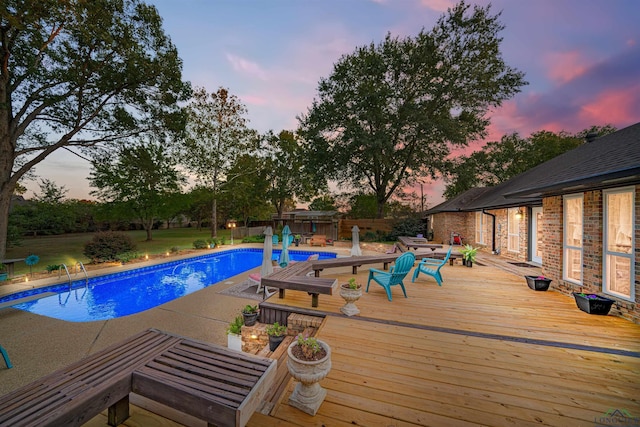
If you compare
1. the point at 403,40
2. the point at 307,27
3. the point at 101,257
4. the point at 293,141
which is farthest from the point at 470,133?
the point at 101,257

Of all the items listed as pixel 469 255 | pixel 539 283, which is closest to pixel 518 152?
pixel 469 255

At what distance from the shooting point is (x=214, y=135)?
19.8m

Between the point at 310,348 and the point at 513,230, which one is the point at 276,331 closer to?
the point at 310,348

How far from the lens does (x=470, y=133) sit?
712 inches

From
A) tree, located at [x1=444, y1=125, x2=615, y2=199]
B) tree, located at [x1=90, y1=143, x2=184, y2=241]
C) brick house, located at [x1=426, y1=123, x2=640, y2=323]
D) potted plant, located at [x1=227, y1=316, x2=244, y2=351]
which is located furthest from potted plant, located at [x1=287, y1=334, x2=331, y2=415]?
tree, located at [x1=444, y1=125, x2=615, y2=199]

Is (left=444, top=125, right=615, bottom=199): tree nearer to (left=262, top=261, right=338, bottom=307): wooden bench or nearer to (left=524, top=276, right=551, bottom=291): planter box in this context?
(left=524, top=276, right=551, bottom=291): planter box

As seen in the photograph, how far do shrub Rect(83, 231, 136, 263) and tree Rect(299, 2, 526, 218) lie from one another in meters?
13.6

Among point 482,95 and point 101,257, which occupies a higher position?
point 482,95

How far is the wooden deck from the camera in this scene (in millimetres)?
1960

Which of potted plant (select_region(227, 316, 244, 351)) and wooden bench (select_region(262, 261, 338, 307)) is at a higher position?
wooden bench (select_region(262, 261, 338, 307))

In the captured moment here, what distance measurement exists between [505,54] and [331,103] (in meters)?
11.9

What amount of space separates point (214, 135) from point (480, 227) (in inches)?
794

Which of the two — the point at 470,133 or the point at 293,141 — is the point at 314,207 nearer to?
the point at 293,141

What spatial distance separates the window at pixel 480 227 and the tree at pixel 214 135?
18378mm
